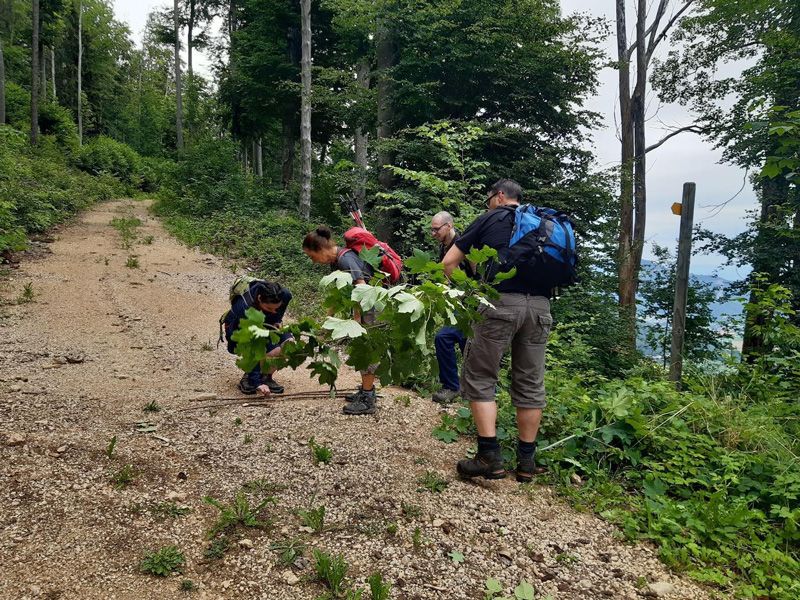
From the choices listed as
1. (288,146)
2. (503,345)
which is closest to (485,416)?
(503,345)

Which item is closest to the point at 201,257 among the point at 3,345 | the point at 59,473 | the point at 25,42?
the point at 3,345

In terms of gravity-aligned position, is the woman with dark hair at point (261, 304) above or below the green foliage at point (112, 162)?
below

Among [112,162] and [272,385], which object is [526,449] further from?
[112,162]

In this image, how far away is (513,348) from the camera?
10.8ft

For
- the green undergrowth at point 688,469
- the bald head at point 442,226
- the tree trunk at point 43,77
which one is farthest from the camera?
the tree trunk at point 43,77

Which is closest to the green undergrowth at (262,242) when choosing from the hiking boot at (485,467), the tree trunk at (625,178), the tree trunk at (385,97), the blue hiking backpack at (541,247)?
the tree trunk at (385,97)

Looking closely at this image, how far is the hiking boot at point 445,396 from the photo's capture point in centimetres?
483

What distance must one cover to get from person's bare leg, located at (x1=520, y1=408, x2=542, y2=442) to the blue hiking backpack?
885 mm

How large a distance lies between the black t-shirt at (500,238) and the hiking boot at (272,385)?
2800mm

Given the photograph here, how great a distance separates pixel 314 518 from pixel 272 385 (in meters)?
2.40

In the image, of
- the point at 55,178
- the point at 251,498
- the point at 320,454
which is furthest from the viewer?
the point at 55,178

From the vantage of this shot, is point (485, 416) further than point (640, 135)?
No

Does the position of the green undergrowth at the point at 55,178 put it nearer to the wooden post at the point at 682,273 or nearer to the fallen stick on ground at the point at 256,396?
the fallen stick on ground at the point at 256,396

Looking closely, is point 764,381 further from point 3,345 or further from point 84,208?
point 84,208
